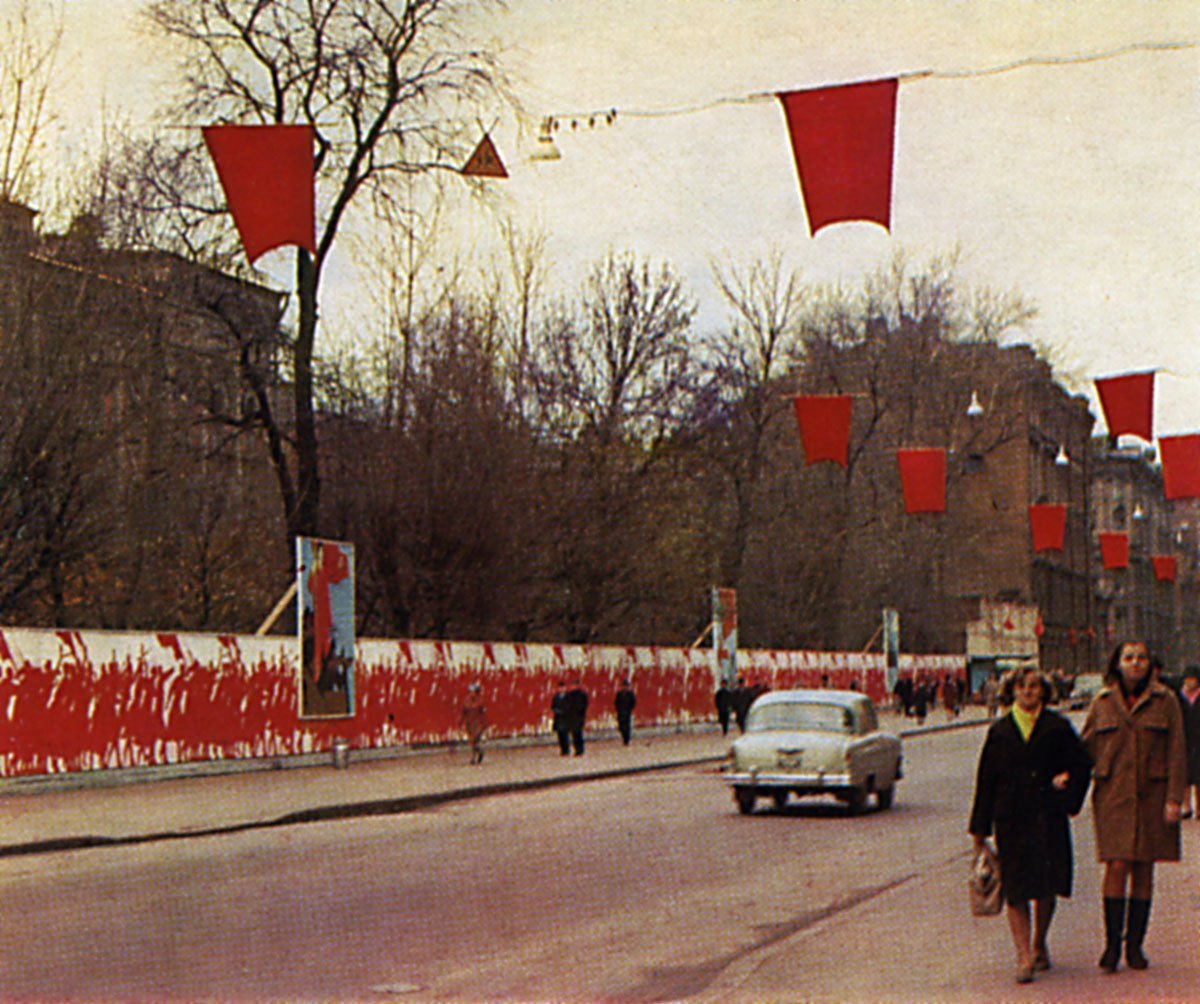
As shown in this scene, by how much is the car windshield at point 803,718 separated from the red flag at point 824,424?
26.3 feet

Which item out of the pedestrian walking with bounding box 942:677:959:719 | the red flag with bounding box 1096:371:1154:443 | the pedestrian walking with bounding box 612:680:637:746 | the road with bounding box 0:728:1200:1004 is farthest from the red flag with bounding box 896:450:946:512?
the pedestrian walking with bounding box 942:677:959:719

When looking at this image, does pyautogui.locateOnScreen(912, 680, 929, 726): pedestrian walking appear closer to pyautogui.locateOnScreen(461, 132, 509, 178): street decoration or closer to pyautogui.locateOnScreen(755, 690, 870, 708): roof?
pyautogui.locateOnScreen(755, 690, 870, 708): roof

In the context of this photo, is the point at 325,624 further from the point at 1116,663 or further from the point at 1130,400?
the point at 1116,663

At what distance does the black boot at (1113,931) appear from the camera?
8.98 m

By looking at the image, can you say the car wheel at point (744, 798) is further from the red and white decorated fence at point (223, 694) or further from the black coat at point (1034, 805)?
the black coat at point (1034, 805)

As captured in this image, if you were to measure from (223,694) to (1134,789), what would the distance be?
71.4ft

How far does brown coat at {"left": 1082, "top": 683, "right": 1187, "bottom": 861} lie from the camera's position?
8898mm

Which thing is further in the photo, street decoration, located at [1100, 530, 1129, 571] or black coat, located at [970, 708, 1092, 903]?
street decoration, located at [1100, 530, 1129, 571]

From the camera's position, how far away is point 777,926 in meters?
11.6

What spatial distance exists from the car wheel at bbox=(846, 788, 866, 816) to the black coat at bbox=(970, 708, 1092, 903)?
41.0 feet

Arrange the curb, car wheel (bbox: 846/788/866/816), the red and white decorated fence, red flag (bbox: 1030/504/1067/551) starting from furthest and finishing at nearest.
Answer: red flag (bbox: 1030/504/1067/551) < the red and white decorated fence < car wheel (bbox: 846/788/866/816) < the curb

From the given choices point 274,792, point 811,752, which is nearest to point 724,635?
point 274,792

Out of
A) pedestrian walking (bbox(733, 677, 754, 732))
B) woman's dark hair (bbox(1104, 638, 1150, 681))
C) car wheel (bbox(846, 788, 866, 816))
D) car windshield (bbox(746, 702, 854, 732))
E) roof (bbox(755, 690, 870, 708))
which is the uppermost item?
woman's dark hair (bbox(1104, 638, 1150, 681))

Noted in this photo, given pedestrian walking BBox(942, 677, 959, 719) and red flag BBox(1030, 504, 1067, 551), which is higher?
red flag BBox(1030, 504, 1067, 551)
